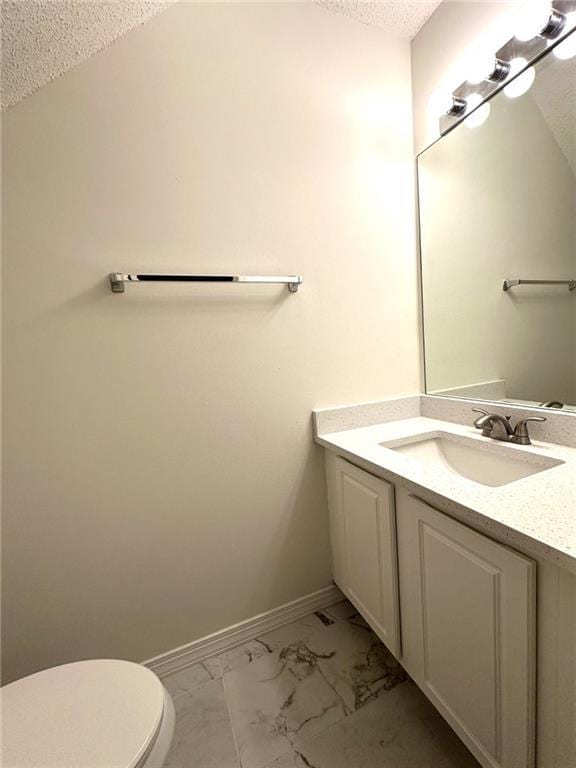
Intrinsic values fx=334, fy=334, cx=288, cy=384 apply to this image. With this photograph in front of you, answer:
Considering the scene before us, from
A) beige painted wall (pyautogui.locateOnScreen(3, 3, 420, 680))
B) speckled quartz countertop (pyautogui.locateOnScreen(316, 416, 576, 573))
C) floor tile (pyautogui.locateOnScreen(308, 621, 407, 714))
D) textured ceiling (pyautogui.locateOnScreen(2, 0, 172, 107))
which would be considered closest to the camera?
speckled quartz countertop (pyautogui.locateOnScreen(316, 416, 576, 573))

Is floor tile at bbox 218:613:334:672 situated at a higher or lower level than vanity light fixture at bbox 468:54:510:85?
lower

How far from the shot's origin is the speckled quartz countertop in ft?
1.86

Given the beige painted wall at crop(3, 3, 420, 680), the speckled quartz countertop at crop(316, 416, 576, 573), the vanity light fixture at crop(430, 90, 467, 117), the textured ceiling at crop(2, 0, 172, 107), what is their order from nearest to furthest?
the speckled quartz countertop at crop(316, 416, 576, 573)
the textured ceiling at crop(2, 0, 172, 107)
the beige painted wall at crop(3, 3, 420, 680)
the vanity light fixture at crop(430, 90, 467, 117)

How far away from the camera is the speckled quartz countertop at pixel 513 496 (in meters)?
0.57

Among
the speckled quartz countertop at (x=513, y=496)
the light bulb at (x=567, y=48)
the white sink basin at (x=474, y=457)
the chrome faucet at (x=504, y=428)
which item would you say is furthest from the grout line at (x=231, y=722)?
the light bulb at (x=567, y=48)

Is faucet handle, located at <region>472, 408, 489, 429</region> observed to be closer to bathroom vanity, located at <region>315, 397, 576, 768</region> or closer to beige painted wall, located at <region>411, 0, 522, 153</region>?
bathroom vanity, located at <region>315, 397, 576, 768</region>

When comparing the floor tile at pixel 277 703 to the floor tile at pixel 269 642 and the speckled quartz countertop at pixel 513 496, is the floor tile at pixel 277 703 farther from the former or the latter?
the speckled quartz countertop at pixel 513 496

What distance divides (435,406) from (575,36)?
1.17 metres

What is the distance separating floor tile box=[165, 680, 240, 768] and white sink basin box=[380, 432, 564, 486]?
1.00 m

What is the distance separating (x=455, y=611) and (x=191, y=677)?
0.98 m

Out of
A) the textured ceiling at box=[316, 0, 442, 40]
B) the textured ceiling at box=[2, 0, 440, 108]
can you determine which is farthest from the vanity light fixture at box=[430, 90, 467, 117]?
the textured ceiling at box=[2, 0, 440, 108]

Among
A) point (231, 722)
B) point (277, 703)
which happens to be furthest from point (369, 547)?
point (231, 722)

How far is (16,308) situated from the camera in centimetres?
93

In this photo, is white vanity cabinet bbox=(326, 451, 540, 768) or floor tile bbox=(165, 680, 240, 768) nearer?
white vanity cabinet bbox=(326, 451, 540, 768)
